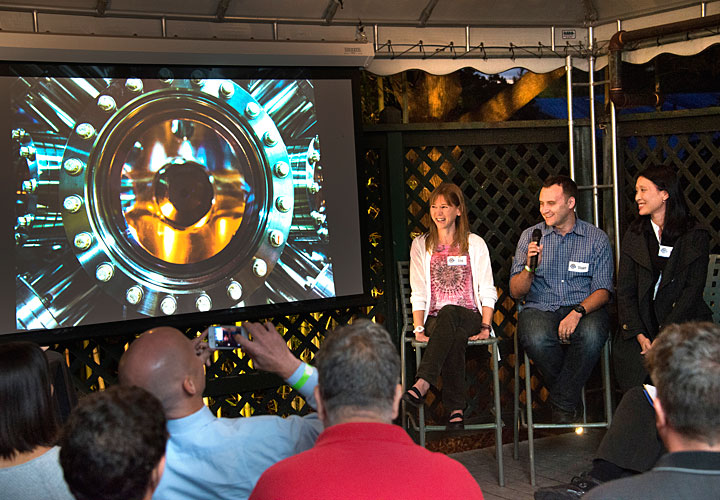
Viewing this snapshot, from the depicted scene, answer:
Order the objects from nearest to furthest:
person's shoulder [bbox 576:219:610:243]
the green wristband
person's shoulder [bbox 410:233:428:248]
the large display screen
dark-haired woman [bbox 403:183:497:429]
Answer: the green wristband → the large display screen → dark-haired woman [bbox 403:183:497:429] → person's shoulder [bbox 576:219:610:243] → person's shoulder [bbox 410:233:428:248]

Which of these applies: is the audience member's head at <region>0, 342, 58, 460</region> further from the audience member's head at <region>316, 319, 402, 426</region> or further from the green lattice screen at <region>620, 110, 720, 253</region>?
the green lattice screen at <region>620, 110, 720, 253</region>

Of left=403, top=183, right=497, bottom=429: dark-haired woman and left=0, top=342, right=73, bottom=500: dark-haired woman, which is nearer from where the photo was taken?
left=0, top=342, right=73, bottom=500: dark-haired woman

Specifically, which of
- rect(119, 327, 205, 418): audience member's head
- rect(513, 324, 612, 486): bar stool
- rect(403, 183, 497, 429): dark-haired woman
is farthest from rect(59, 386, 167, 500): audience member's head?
rect(513, 324, 612, 486): bar stool

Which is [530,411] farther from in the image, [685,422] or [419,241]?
[685,422]

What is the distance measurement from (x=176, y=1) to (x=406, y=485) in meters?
3.19

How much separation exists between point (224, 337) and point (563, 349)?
93.9 inches

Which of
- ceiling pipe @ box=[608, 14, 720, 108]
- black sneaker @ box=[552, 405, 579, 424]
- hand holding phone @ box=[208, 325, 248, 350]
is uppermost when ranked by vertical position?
ceiling pipe @ box=[608, 14, 720, 108]

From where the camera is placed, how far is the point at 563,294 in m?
4.10

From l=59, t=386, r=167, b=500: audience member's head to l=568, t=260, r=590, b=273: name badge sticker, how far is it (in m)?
3.17

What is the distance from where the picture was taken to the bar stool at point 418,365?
3.84m

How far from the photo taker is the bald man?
1.76m

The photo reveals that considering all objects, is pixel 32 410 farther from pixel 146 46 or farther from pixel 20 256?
pixel 146 46

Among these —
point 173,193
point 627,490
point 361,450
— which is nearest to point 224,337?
point 361,450

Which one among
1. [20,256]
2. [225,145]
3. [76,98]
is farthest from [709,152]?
[20,256]
